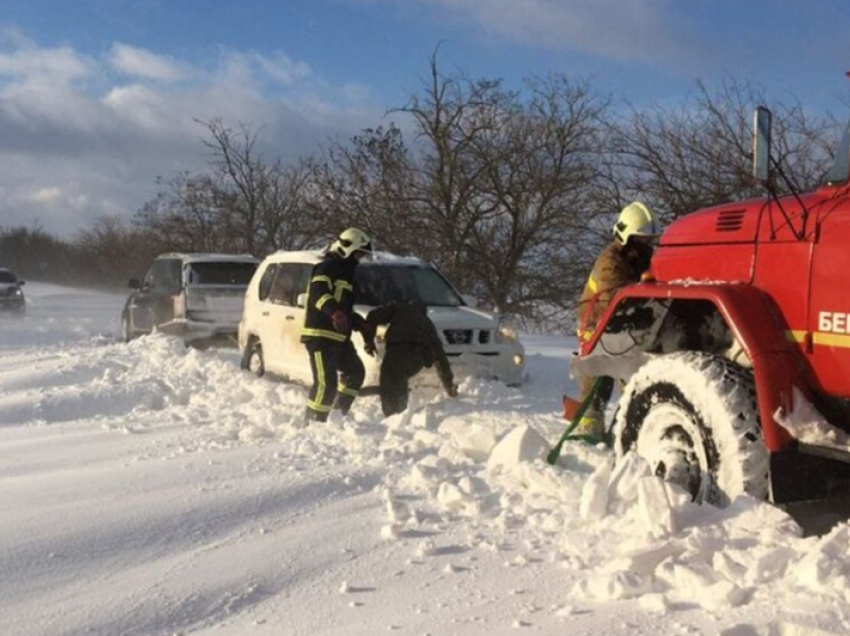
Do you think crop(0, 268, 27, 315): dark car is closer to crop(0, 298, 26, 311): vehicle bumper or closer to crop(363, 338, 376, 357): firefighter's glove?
crop(0, 298, 26, 311): vehicle bumper

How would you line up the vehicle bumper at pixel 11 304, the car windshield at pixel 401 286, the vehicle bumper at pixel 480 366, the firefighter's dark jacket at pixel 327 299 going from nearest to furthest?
the firefighter's dark jacket at pixel 327 299 < the vehicle bumper at pixel 480 366 < the car windshield at pixel 401 286 < the vehicle bumper at pixel 11 304

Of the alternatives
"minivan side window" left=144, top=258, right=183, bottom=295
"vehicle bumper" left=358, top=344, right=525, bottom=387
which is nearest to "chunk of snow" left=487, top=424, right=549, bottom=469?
"vehicle bumper" left=358, top=344, right=525, bottom=387

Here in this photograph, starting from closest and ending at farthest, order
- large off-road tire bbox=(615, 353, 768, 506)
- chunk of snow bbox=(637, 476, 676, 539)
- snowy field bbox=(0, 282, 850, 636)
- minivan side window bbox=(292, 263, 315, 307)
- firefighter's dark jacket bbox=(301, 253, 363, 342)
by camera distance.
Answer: snowy field bbox=(0, 282, 850, 636), chunk of snow bbox=(637, 476, 676, 539), large off-road tire bbox=(615, 353, 768, 506), firefighter's dark jacket bbox=(301, 253, 363, 342), minivan side window bbox=(292, 263, 315, 307)

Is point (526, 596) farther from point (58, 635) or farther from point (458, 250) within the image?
point (458, 250)

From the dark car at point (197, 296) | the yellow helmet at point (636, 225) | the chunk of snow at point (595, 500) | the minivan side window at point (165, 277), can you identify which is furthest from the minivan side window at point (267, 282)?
the chunk of snow at point (595, 500)

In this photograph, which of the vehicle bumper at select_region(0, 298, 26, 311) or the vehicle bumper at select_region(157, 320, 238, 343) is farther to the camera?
the vehicle bumper at select_region(0, 298, 26, 311)

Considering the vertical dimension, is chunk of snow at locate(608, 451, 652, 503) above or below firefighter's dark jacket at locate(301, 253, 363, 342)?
below

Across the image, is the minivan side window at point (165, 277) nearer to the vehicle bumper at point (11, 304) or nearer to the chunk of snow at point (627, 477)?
the chunk of snow at point (627, 477)

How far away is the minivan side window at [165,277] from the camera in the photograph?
1458 cm

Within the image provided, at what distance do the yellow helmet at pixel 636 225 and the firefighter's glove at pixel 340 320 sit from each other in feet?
7.45

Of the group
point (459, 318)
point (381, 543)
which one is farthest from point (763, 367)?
point (459, 318)

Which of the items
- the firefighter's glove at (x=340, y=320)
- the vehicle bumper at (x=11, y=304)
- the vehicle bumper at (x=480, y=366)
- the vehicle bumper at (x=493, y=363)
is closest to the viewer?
the firefighter's glove at (x=340, y=320)

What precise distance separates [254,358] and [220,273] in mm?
4253

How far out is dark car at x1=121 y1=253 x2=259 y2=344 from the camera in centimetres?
1379
